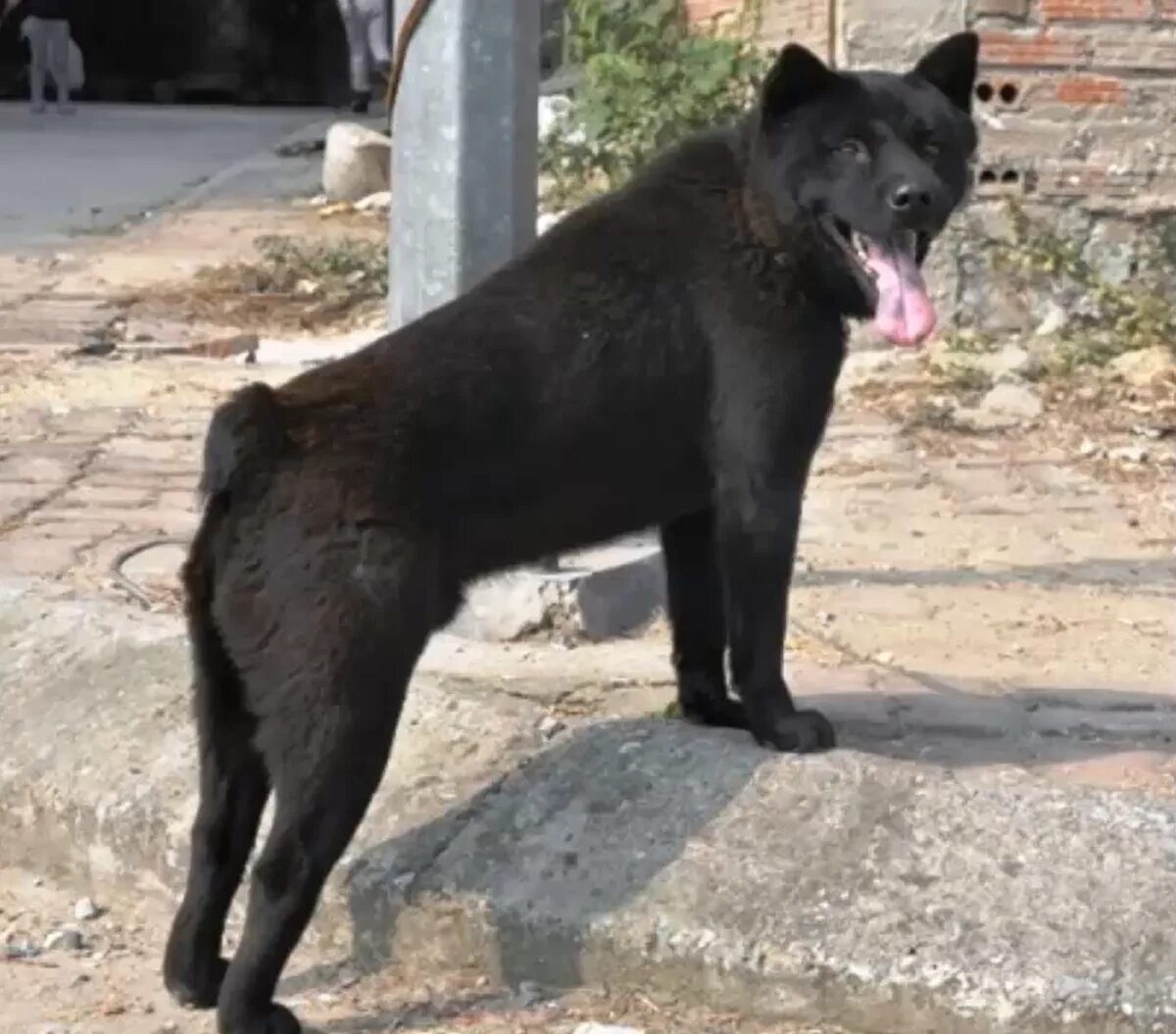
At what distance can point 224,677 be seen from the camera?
12.8 ft

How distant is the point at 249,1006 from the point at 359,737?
46 centimetres

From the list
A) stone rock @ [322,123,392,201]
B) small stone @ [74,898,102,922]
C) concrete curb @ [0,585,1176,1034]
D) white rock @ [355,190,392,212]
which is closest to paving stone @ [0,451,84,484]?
concrete curb @ [0,585,1176,1034]

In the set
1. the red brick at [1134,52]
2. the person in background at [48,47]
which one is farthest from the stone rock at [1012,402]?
the person in background at [48,47]

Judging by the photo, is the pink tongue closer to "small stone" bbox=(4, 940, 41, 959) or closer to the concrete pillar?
the concrete pillar

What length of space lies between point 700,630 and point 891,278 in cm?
88

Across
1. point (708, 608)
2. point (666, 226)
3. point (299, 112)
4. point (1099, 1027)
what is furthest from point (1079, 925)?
point (299, 112)

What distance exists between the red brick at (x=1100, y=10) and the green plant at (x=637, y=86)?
135cm

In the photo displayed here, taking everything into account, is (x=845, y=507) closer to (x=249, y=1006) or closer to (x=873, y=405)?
(x=873, y=405)

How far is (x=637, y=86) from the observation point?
9.78 m

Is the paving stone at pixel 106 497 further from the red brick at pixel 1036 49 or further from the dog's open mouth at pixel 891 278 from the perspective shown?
the red brick at pixel 1036 49

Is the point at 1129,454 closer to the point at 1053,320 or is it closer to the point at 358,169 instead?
the point at 1053,320

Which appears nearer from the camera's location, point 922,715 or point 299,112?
point 922,715

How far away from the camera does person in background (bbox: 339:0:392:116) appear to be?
2084 centimetres

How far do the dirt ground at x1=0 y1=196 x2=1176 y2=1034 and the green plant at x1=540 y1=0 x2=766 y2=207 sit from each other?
4.19 ft
